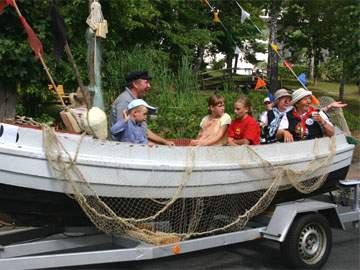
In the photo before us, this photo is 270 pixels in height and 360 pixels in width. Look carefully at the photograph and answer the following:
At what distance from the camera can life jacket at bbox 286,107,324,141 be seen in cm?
622

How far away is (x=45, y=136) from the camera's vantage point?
4.51 metres

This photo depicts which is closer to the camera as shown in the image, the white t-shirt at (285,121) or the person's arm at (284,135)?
the person's arm at (284,135)

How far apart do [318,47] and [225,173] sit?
60.0 feet

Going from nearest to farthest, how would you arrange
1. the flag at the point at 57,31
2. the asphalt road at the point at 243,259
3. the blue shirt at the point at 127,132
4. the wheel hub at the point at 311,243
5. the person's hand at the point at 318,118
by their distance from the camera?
the flag at the point at 57,31
the blue shirt at the point at 127,132
the wheel hub at the point at 311,243
the asphalt road at the point at 243,259
the person's hand at the point at 318,118

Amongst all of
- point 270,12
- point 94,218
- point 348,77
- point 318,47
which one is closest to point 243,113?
point 94,218

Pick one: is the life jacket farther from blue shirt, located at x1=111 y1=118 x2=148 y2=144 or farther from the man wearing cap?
blue shirt, located at x1=111 y1=118 x2=148 y2=144

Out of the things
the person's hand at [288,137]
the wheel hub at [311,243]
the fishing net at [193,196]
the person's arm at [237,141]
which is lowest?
the wheel hub at [311,243]

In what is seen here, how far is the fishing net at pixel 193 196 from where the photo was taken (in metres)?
4.61

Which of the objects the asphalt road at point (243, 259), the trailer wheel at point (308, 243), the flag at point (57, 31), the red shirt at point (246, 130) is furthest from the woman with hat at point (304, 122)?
the flag at point (57, 31)

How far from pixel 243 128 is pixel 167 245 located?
5.26ft

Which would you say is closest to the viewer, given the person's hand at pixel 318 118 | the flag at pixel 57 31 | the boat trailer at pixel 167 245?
the boat trailer at pixel 167 245

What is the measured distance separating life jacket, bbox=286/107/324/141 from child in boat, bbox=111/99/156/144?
5.71 ft

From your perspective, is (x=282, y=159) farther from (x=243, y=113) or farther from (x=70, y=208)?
(x=70, y=208)

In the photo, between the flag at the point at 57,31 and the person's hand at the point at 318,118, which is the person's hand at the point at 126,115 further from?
the person's hand at the point at 318,118
